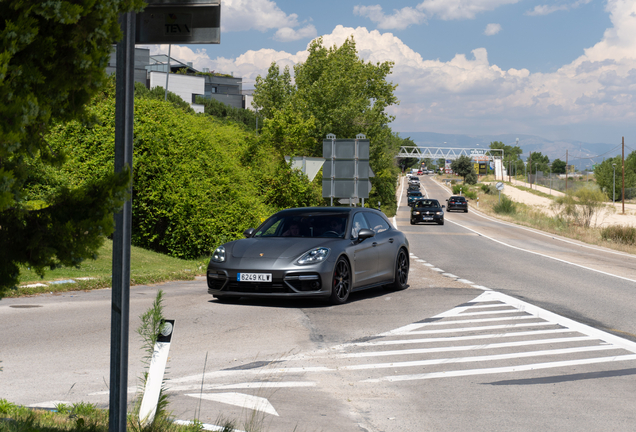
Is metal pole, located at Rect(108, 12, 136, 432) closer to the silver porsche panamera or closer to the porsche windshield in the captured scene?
the silver porsche panamera

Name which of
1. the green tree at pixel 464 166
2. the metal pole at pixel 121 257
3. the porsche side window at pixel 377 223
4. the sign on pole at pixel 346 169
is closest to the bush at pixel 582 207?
the sign on pole at pixel 346 169

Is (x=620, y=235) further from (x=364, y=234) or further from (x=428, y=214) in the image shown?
(x=364, y=234)

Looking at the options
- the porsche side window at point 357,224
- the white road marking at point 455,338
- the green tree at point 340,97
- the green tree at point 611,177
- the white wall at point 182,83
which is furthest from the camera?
the green tree at point 611,177

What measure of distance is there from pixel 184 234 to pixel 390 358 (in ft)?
34.9

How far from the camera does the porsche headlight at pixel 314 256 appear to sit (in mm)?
9359

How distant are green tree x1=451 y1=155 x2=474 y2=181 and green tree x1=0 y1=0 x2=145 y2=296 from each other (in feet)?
530

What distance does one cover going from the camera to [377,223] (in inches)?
463

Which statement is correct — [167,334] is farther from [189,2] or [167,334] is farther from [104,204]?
[189,2]

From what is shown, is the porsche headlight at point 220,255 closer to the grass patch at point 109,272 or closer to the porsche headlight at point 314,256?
the porsche headlight at point 314,256

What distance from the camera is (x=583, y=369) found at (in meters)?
6.12

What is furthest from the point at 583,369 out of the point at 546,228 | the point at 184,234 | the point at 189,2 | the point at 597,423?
the point at 546,228

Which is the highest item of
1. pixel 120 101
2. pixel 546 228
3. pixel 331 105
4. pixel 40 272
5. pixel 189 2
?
pixel 331 105

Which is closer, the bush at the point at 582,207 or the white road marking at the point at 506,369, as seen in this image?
the white road marking at the point at 506,369

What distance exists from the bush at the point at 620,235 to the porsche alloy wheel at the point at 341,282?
2571 cm
